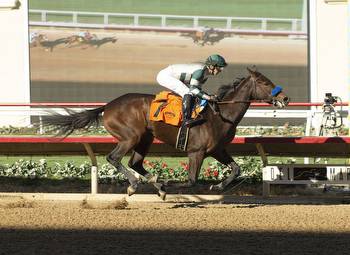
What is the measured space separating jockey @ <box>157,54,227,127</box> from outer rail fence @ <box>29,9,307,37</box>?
28.9 ft

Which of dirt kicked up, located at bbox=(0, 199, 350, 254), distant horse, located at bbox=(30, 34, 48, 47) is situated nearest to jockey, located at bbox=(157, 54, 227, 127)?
dirt kicked up, located at bbox=(0, 199, 350, 254)

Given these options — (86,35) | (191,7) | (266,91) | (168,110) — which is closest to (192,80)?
(168,110)

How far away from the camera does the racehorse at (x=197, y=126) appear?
838cm

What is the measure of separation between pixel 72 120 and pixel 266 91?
7.38 ft

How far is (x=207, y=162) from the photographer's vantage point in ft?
40.0

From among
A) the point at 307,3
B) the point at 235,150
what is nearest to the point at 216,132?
the point at 235,150

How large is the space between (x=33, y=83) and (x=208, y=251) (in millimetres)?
12559

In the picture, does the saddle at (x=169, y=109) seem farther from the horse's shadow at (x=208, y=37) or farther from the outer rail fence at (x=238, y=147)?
the horse's shadow at (x=208, y=37)

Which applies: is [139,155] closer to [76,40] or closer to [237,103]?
[237,103]

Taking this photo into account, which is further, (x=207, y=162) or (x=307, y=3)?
(x=307, y=3)

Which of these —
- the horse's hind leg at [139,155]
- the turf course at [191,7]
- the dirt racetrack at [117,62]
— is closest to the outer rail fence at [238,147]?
the horse's hind leg at [139,155]

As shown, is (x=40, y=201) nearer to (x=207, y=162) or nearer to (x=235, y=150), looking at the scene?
(x=235, y=150)

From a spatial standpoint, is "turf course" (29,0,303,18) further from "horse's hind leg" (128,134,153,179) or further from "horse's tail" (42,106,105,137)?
"horse's hind leg" (128,134,153,179)

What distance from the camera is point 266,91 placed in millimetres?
8586
